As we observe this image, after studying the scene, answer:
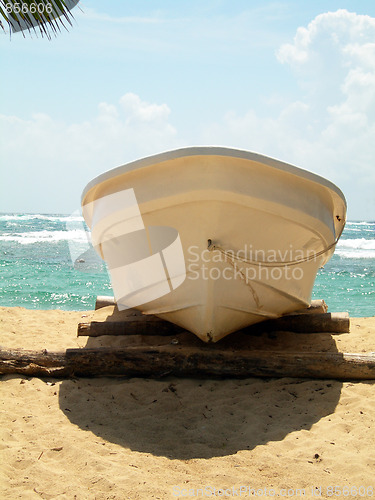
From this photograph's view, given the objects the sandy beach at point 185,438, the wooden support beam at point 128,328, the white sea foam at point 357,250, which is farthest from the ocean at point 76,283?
the sandy beach at point 185,438

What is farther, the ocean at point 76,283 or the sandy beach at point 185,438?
the ocean at point 76,283

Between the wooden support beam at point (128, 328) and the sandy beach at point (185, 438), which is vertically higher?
the sandy beach at point (185, 438)

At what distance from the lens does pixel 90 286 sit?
11461 millimetres

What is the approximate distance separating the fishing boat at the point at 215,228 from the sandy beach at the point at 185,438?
77 centimetres

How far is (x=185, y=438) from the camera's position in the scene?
3.12 metres

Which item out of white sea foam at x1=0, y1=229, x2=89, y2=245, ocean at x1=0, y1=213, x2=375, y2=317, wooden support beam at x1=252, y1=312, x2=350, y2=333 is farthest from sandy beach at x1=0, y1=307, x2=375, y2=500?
white sea foam at x1=0, y1=229, x2=89, y2=245

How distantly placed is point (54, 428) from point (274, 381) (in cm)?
195

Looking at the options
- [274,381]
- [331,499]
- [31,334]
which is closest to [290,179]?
[274,381]

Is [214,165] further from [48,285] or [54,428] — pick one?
[48,285]

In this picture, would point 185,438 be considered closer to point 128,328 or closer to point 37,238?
point 128,328

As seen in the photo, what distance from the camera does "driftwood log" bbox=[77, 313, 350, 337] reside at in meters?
5.17

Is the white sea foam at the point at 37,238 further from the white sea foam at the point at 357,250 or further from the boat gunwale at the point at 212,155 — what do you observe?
the boat gunwale at the point at 212,155

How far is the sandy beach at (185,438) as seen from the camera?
248 centimetres

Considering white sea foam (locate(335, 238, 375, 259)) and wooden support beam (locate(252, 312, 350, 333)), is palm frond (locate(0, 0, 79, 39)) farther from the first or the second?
white sea foam (locate(335, 238, 375, 259))
